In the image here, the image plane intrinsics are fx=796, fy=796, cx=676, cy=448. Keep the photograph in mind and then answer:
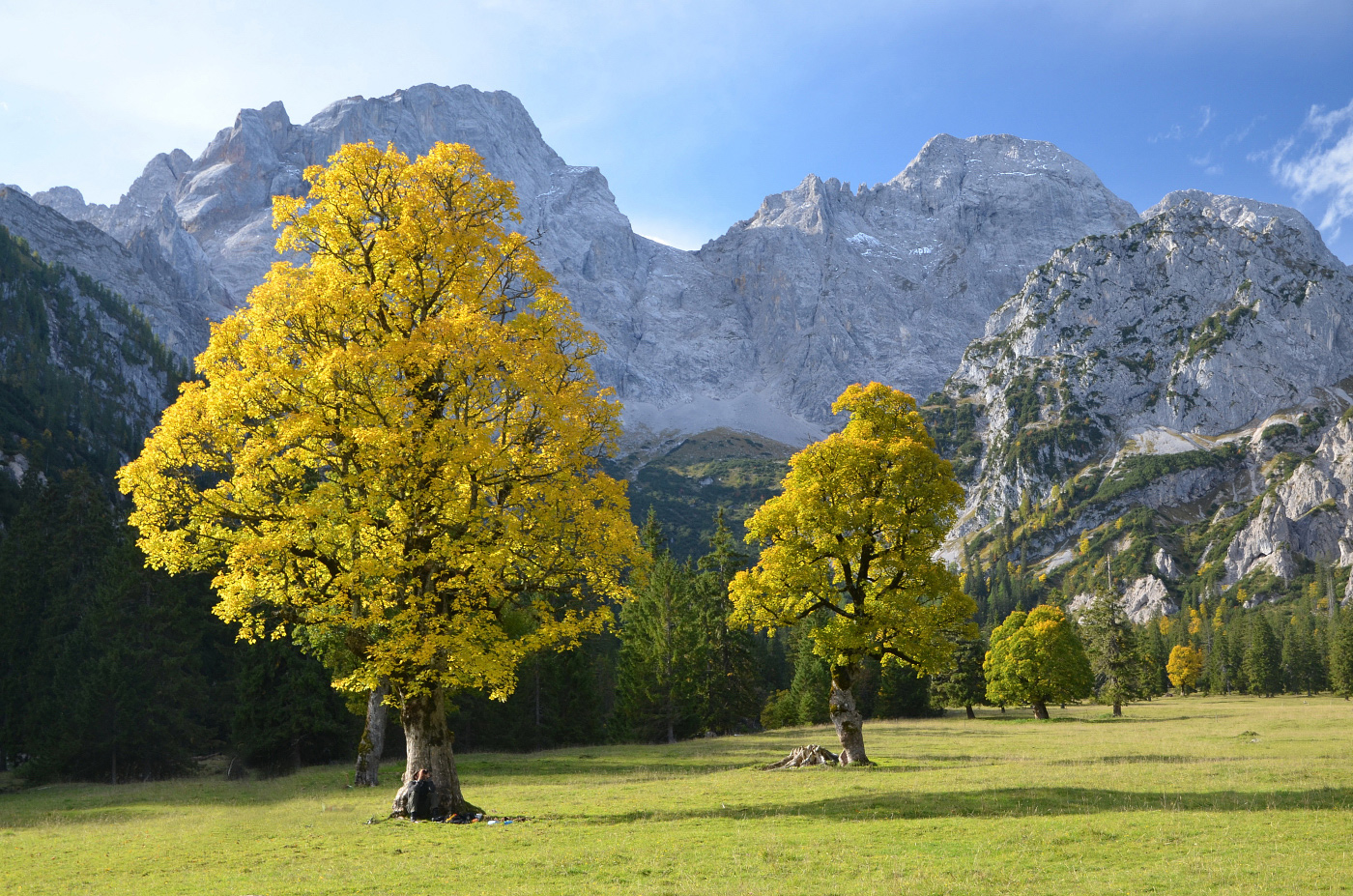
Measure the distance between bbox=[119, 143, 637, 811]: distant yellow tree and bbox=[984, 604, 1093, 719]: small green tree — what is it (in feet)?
221

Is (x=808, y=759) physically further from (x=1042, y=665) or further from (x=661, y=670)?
(x=1042, y=665)

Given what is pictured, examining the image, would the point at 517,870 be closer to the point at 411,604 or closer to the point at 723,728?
the point at 411,604

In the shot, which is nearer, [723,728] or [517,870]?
[517,870]

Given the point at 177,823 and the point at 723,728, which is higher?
the point at 177,823

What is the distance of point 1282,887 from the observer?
12.0m

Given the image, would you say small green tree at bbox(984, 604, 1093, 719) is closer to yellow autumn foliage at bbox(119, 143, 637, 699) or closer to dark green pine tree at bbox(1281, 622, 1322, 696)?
yellow autumn foliage at bbox(119, 143, 637, 699)

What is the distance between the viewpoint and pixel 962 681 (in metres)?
85.4

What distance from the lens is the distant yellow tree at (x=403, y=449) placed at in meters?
18.7

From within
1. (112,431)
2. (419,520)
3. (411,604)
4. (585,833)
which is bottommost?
(585,833)

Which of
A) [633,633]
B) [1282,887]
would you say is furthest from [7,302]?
[1282,887]

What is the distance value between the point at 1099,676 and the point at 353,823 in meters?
87.5

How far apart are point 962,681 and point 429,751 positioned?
75997mm

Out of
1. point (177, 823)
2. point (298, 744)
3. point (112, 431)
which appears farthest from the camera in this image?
point (112, 431)

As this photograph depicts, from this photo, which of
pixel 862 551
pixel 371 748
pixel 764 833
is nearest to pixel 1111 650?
pixel 862 551
